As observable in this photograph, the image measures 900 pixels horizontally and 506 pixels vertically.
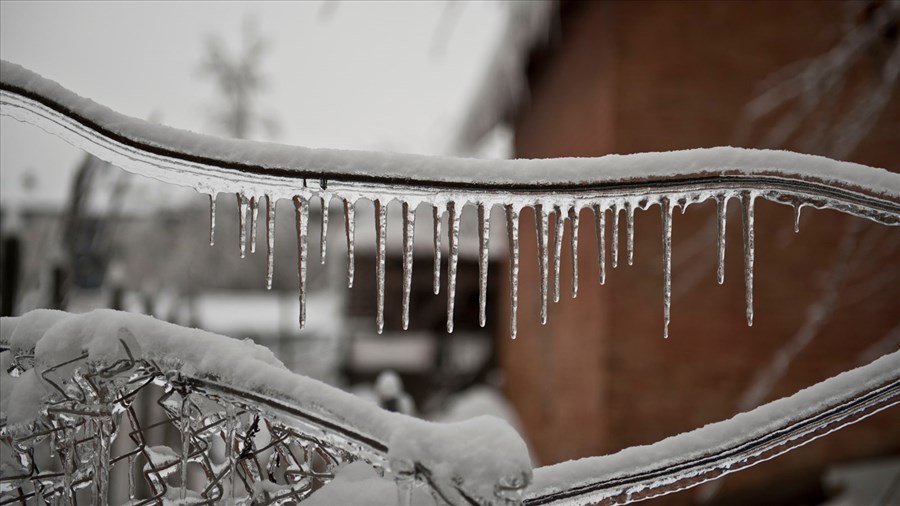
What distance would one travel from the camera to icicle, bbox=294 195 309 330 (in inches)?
44.2

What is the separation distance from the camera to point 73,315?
1062 millimetres

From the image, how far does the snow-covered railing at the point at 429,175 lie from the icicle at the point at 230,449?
0.80 feet

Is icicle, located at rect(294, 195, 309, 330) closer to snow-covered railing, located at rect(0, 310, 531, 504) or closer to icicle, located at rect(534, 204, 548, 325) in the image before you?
snow-covered railing, located at rect(0, 310, 531, 504)

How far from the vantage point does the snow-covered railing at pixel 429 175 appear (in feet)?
3.43

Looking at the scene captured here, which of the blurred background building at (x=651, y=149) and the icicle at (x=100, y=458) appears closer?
the icicle at (x=100, y=458)

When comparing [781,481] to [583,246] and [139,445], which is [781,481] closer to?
[583,246]

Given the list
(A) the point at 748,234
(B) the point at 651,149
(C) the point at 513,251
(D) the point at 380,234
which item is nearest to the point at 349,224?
(D) the point at 380,234

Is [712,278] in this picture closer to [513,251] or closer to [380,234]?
[513,251]

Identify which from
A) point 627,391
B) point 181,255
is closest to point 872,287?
point 627,391

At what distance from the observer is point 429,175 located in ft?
3.43

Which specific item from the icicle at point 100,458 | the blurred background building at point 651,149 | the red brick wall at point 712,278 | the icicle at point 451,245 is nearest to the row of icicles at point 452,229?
the icicle at point 451,245

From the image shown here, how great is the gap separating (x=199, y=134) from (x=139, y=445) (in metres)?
0.52

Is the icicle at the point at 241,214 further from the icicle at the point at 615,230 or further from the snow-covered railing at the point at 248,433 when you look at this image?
the icicle at the point at 615,230

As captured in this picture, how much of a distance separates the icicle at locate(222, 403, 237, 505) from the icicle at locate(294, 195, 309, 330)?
7.5 inches
